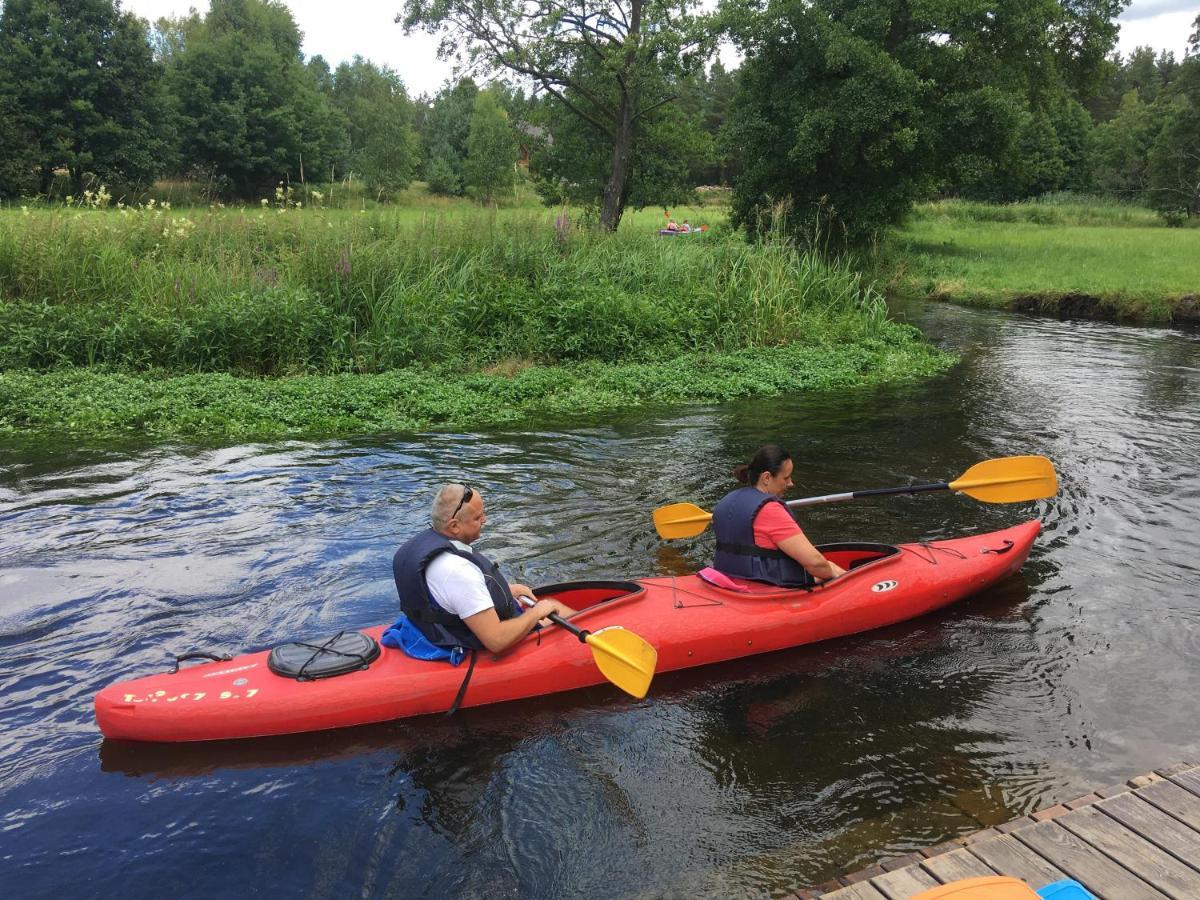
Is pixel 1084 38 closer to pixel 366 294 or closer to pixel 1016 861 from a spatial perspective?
pixel 366 294

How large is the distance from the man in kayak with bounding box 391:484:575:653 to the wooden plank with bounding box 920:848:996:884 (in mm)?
2213

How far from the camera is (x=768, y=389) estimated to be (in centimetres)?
1115

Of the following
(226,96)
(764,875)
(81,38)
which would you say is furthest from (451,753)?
(226,96)

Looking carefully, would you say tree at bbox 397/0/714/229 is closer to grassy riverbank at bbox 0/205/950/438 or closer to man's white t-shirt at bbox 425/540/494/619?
grassy riverbank at bbox 0/205/950/438

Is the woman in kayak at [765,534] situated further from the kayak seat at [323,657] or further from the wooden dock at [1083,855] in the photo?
the kayak seat at [323,657]

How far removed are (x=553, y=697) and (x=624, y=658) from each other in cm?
63

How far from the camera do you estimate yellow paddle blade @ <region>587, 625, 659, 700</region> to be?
4.29 m

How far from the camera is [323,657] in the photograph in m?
4.38

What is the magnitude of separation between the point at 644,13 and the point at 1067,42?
11.1m

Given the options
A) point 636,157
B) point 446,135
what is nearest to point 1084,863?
point 636,157

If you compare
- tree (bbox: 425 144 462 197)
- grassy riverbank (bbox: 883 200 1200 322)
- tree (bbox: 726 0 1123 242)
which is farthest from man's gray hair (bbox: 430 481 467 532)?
tree (bbox: 425 144 462 197)

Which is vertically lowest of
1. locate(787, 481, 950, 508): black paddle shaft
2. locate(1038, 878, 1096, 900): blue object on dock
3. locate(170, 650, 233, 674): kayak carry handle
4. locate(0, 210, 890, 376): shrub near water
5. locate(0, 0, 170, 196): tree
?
locate(170, 650, 233, 674): kayak carry handle

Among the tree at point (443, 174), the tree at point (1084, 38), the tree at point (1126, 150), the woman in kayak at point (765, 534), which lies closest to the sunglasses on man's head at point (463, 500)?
the woman in kayak at point (765, 534)

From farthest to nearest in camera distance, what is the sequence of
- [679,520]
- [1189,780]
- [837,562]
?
[679,520], [837,562], [1189,780]
